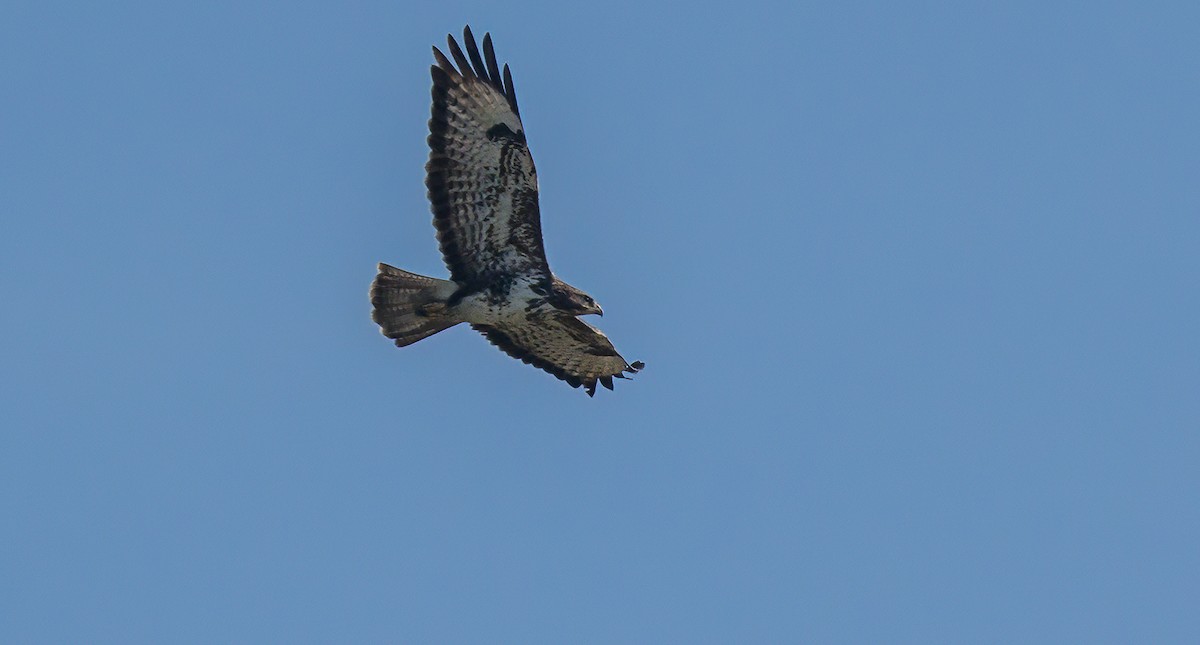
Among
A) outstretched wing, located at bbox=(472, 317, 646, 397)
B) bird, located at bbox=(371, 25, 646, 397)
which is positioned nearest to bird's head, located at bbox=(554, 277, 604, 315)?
bird, located at bbox=(371, 25, 646, 397)

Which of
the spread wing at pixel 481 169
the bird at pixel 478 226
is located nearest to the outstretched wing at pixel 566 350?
the bird at pixel 478 226

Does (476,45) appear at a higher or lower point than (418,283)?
higher

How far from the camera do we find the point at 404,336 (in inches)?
650

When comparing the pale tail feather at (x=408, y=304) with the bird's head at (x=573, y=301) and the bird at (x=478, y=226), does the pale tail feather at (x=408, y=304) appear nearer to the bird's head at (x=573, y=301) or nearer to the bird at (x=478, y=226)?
the bird at (x=478, y=226)

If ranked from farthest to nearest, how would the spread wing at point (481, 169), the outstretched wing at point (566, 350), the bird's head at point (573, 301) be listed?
the outstretched wing at point (566, 350), the bird's head at point (573, 301), the spread wing at point (481, 169)

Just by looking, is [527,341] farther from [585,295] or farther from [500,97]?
[500,97]

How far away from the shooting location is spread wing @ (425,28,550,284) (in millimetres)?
15742

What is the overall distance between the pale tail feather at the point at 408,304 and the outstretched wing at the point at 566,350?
632 mm

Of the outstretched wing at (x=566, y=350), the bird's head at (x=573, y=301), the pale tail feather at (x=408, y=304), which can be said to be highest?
the outstretched wing at (x=566, y=350)

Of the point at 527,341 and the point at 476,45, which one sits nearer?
the point at 476,45

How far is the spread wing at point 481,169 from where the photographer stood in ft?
51.6

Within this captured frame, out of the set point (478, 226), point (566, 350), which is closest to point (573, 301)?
point (478, 226)

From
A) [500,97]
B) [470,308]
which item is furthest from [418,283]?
[500,97]

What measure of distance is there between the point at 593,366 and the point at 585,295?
152cm
